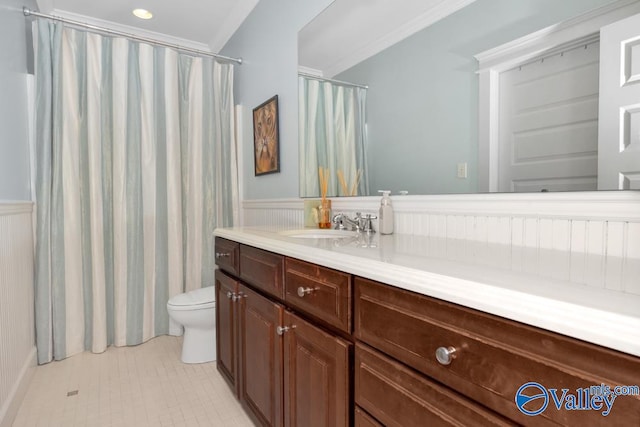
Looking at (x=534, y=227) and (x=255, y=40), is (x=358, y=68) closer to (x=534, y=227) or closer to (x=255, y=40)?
(x=534, y=227)

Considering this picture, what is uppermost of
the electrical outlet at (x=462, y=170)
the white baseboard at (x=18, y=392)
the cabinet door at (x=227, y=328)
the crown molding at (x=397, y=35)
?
the crown molding at (x=397, y=35)

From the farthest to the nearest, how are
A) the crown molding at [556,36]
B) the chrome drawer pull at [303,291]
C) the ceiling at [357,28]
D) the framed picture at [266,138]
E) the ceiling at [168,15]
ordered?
the ceiling at [168,15], the framed picture at [266,138], the ceiling at [357,28], the chrome drawer pull at [303,291], the crown molding at [556,36]

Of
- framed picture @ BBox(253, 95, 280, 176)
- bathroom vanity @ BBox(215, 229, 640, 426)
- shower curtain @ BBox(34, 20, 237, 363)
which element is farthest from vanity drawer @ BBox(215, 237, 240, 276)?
shower curtain @ BBox(34, 20, 237, 363)

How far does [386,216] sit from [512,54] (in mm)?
675

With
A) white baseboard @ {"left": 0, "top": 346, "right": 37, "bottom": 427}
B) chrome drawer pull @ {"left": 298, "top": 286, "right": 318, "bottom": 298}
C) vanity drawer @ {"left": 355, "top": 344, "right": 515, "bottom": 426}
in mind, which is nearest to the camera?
vanity drawer @ {"left": 355, "top": 344, "right": 515, "bottom": 426}

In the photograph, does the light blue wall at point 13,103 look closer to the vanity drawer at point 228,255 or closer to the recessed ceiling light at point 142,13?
the recessed ceiling light at point 142,13

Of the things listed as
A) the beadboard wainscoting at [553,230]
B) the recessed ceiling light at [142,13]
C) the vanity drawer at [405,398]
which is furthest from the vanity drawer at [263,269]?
the recessed ceiling light at [142,13]

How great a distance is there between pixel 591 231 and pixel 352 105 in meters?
1.13

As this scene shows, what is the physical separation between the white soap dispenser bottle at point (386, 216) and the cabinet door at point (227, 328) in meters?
0.69

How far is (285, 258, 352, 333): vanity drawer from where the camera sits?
2.83 feet

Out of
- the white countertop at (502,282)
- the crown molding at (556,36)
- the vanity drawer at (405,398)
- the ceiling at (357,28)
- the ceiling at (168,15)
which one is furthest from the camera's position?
the ceiling at (168,15)

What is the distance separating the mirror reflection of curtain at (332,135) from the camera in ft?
5.40

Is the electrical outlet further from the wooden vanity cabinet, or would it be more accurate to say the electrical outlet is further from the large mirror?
the wooden vanity cabinet

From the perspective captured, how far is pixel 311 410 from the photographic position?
993mm
